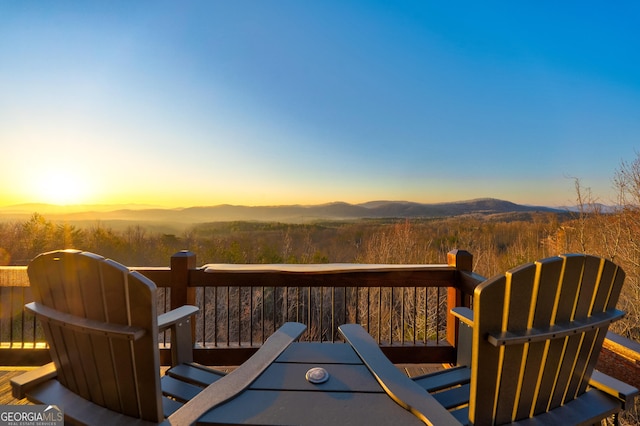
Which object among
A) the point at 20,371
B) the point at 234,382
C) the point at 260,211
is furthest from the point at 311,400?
the point at 260,211

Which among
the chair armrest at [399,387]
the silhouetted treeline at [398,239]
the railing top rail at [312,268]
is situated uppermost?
the railing top rail at [312,268]

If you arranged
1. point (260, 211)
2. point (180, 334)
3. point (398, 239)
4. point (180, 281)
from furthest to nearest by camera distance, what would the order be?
point (260, 211)
point (398, 239)
point (180, 281)
point (180, 334)

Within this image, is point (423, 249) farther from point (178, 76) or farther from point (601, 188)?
point (178, 76)

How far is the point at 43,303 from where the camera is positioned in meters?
1.28

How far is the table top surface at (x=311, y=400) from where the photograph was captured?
1.06m

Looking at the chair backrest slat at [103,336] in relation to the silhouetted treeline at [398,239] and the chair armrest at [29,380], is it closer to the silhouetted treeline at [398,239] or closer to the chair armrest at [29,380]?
the chair armrest at [29,380]

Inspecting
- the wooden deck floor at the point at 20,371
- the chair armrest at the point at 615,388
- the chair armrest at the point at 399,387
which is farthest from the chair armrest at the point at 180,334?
the chair armrest at the point at 615,388

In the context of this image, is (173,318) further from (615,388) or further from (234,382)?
(615,388)

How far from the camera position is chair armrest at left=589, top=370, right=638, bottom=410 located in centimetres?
122

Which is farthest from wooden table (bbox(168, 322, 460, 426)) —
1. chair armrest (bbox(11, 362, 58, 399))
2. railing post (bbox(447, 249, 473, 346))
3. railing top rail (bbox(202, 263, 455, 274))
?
railing post (bbox(447, 249, 473, 346))

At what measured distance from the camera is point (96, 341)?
115cm

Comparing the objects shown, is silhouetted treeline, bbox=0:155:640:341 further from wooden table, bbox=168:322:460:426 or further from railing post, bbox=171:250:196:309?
wooden table, bbox=168:322:460:426

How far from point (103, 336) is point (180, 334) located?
0.78 meters

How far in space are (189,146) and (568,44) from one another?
1252 cm
